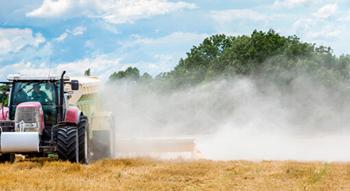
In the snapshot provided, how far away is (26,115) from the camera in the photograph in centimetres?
1558

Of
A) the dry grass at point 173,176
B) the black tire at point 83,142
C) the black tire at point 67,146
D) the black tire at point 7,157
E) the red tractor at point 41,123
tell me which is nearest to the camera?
the dry grass at point 173,176

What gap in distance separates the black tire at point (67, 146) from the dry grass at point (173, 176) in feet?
1.85

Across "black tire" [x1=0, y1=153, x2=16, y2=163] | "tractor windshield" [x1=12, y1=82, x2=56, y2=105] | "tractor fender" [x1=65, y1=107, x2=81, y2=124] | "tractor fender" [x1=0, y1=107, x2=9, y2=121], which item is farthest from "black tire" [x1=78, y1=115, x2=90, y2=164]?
"tractor fender" [x1=0, y1=107, x2=9, y2=121]

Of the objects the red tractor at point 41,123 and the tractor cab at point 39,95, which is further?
the tractor cab at point 39,95

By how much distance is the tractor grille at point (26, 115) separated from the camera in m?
15.6

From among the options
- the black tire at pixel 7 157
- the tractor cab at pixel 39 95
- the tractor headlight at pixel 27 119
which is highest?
the tractor cab at pixel 39 95

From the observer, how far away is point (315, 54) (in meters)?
50.0

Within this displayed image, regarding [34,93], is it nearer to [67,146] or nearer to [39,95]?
[39,95]

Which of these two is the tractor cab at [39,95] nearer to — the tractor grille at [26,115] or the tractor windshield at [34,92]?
the tractor windshield at [34,92]

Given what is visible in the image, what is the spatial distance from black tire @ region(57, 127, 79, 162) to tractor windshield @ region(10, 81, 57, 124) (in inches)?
56.1

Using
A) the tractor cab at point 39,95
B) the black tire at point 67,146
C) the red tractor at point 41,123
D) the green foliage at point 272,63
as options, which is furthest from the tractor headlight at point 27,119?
the green foliage at point 272,63

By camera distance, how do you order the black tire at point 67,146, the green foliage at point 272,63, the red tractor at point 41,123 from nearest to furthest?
the red tractor at point 41,123
the black tire at point 67,146
the green foliage at point 272,63

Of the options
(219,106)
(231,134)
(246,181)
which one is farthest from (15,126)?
(219,106)

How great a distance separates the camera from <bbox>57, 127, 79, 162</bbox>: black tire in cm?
1513
